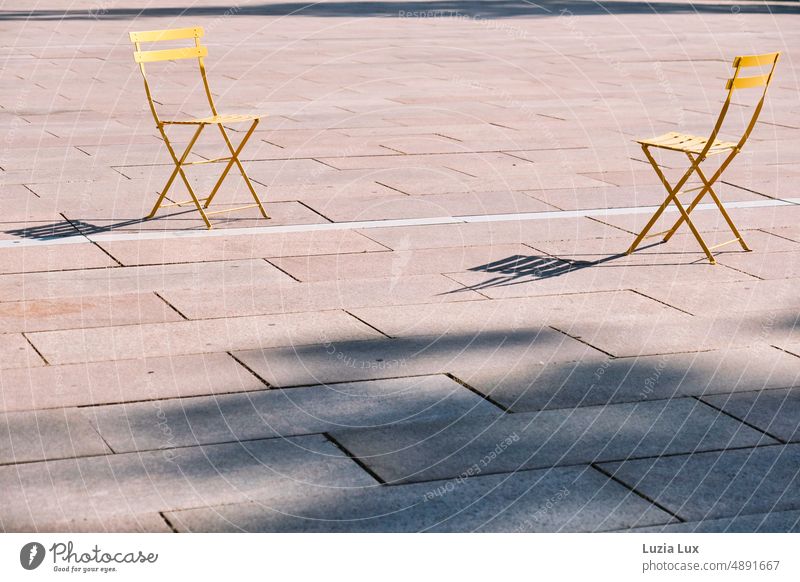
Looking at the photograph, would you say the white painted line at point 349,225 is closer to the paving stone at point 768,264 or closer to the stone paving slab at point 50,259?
the stone paving slab at point 50,259

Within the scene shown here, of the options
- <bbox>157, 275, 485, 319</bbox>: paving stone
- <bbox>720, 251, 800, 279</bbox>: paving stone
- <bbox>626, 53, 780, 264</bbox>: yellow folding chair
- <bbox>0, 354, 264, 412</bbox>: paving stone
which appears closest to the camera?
<bbox>0, 354, 264, 412</bbox>: paving stone

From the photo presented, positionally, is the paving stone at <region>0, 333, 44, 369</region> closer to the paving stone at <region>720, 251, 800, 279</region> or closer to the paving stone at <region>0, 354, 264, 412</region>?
the paving stone at <region>0, 354, 264, 412</region>

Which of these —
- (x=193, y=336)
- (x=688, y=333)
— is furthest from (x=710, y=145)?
(x=193, y=336)

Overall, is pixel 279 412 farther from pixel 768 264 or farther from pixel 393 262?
pixel 768 264

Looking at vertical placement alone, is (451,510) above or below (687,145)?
below

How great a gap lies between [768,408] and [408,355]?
166 centimetres

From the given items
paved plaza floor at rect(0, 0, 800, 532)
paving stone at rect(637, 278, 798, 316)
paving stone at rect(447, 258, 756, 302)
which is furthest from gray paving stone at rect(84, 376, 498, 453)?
paving stone at rect(637, 278, 798, 316)

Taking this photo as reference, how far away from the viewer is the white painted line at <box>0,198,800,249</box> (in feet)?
25.0

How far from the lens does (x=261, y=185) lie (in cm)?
931

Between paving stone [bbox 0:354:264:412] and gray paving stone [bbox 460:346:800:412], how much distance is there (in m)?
1.08

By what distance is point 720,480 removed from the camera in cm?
439

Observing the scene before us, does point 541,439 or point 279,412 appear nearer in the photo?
point 541,439
